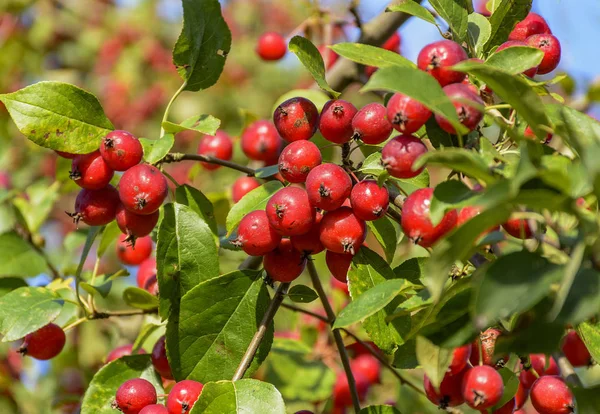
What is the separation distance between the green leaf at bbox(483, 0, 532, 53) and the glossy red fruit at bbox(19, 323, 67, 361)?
120 cm

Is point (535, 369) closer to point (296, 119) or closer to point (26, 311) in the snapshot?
point (296, 119)

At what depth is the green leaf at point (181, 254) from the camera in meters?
1.39

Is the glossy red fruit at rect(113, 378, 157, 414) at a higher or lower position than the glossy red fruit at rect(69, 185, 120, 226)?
lower

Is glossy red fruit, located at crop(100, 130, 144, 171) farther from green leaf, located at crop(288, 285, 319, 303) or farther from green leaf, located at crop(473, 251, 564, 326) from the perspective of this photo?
green leaf, located at crop(473, 251, 564, 326)

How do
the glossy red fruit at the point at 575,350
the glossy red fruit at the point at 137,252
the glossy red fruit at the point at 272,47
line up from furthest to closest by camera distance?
the glossy red fruit at the point at 272,47
the glossy red fruit at the point at 137,252
the glossy red fruit at the point at 575,350

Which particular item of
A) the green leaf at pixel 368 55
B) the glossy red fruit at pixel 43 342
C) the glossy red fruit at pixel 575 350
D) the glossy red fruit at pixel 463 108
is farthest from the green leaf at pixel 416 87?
the glossy red fruit at pixel 43 342

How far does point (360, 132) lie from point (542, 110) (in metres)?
0.33

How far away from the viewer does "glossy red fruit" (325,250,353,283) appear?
1.29 metres

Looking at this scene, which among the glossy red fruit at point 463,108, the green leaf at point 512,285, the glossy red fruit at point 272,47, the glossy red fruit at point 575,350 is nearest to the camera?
the green leaf at point 512,285

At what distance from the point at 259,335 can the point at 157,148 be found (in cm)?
43

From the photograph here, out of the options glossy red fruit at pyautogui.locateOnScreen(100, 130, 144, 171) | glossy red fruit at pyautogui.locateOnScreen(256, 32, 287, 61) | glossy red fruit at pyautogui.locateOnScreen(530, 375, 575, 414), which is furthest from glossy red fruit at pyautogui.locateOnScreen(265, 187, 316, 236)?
glossy red fruit at pyautogui.locateOnScreen(256, 32, 287, 61)

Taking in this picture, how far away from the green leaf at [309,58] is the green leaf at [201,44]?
34cm

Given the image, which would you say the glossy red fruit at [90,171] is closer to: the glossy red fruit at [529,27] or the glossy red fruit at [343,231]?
the glossy red fruit at [343,231]


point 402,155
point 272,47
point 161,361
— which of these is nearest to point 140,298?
point 161,361
